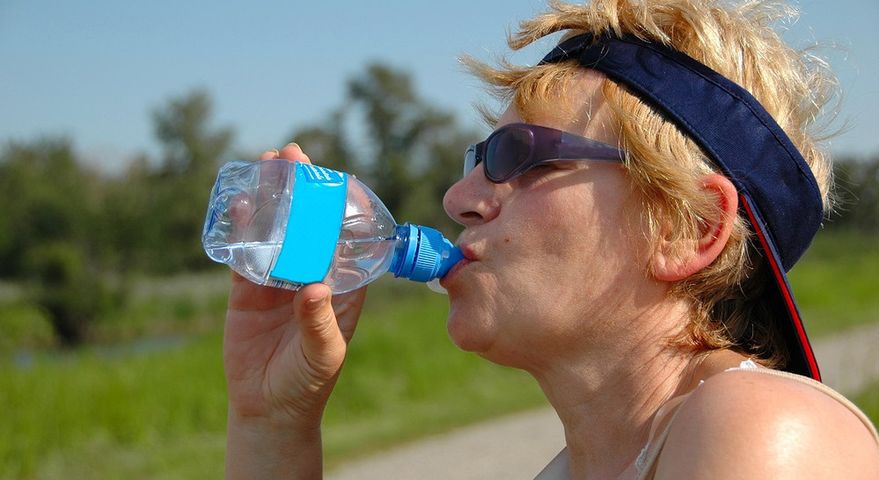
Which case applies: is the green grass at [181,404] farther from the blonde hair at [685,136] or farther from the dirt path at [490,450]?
the blonde hair at [685,136]

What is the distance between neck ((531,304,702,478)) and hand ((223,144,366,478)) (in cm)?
62

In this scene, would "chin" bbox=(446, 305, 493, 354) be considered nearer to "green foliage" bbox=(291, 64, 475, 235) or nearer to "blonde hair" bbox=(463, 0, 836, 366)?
"blonde hair" bbox=(463, 0, 836, 366)

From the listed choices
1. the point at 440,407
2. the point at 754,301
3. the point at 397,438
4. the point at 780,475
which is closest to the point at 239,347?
the point at 754,301

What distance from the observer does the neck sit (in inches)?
75.5

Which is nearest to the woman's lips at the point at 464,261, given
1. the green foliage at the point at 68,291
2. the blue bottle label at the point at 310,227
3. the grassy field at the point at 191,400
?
the blue bottle label at the point at 310,227

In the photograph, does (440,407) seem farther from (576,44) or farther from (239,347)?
(576,44)

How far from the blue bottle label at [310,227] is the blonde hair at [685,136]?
1.55 ft

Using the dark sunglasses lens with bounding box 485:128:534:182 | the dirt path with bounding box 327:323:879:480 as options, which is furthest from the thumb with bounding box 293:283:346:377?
the dirt path with bounding box 327:323:879:480

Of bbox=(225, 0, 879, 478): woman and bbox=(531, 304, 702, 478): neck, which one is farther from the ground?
bbox=(225, 0, 879, 478): woman

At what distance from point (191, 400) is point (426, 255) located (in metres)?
7.39

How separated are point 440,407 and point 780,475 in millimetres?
7886

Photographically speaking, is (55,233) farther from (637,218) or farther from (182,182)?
(637,218)

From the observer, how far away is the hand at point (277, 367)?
2336 mm

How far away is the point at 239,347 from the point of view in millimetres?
2504
